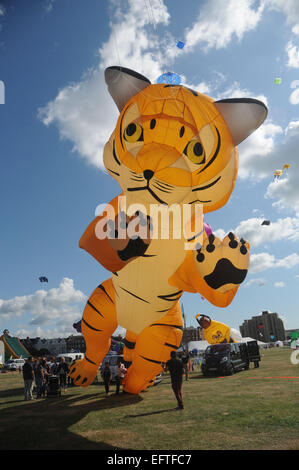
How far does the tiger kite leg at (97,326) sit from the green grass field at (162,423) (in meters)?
0.88

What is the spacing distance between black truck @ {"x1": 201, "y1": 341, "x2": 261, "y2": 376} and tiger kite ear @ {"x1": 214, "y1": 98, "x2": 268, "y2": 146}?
1165 cm

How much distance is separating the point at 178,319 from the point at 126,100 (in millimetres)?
5237

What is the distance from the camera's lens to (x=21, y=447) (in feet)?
16.4

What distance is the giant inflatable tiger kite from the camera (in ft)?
20.6

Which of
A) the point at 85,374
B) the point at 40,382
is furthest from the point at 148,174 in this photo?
the point at 40,382

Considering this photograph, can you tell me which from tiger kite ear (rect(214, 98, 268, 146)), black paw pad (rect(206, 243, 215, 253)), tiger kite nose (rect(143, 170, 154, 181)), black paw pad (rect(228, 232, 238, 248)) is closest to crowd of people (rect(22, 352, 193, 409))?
black paw pad (rect(206, 243, 215, 253))

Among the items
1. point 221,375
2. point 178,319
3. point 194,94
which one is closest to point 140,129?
Answer: point 194,94

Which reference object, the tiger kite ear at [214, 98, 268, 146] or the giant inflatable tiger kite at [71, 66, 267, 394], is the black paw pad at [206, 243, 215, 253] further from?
the tiger kite ear at [214, 98, 268, 146]

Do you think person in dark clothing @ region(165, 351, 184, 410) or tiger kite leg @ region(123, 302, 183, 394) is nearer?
person in dark clothing @ region(165, 351, 184, 410)

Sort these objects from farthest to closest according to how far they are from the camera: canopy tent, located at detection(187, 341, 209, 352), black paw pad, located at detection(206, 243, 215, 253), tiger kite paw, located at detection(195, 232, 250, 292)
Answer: canopy tent, located at detection(187, 341, 209, 352) → black paw pad, located at detection(206, 243, 215, 253) → tiger kite paw, located at detection(195, 232, 250, 292)

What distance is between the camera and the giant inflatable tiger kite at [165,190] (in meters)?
6.27

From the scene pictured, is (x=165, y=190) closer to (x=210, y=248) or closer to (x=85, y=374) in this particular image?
(x=210, y=248)

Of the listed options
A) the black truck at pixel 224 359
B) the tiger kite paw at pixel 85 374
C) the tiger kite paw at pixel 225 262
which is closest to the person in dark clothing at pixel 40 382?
the tiger kite paw at pixel 85 374

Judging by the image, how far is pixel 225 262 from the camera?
6.43m
